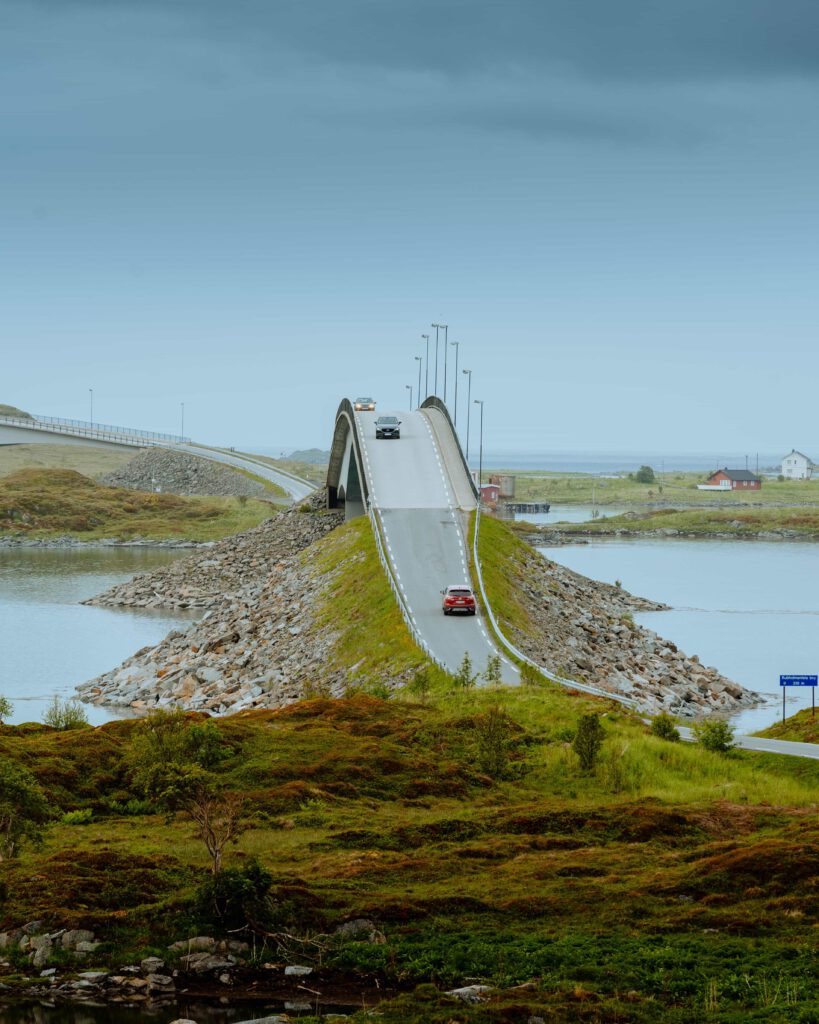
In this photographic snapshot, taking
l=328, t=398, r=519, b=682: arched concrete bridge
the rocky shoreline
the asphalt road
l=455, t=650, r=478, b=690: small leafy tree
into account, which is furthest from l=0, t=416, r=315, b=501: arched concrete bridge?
l=455, t=650, r=478, b=690: small leafy tree

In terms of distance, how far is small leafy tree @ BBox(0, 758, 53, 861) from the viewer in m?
20.1

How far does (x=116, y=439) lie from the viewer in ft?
559

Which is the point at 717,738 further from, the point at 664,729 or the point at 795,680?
the point at 795,680

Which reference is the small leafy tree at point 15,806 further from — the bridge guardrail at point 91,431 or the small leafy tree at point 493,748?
the bridge guardrail at point 91,431

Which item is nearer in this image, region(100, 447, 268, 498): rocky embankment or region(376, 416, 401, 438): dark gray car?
region(376, 416, 401, 438): dark gray car

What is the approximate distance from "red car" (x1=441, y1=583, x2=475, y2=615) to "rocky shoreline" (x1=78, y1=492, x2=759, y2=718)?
224 cm

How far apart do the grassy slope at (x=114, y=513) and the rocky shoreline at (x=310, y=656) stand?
212 feet

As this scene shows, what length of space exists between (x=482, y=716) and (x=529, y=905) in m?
13.8

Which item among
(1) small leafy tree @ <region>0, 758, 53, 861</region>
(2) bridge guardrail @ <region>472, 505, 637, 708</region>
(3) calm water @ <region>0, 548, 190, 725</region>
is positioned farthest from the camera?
(3) calm water @ <region>0, 548, 190, 725</region>

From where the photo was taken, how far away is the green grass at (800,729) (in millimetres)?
33031

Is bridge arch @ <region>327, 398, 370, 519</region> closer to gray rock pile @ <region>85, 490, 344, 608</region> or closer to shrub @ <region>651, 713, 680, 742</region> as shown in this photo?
gray rock pile @ <region>85, 490, 344, 608</region>

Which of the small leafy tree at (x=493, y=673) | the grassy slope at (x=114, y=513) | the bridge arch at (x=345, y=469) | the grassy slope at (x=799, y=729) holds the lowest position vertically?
the grassy slope at (x=799, y=729)

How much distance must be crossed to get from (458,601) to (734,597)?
46990mm

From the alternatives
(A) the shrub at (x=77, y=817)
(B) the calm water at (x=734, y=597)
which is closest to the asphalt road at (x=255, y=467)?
(B) the calm water at (x=734, y=597)
